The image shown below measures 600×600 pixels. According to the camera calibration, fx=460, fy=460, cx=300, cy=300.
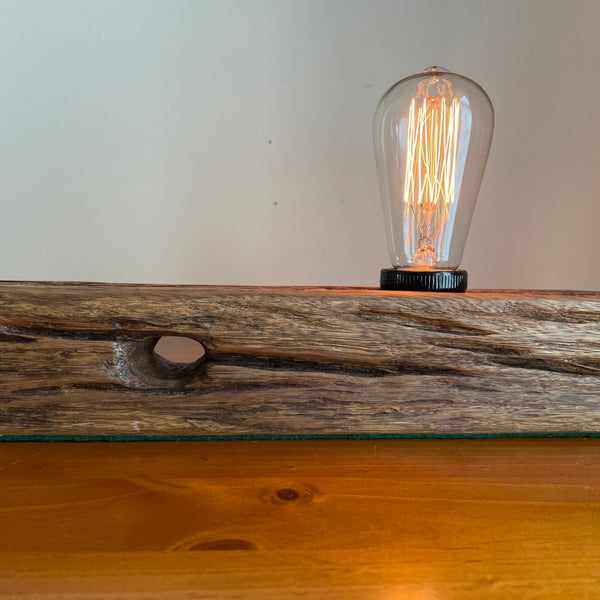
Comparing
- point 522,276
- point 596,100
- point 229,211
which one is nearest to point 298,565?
point 229,211

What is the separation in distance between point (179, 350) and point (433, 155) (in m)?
0.60

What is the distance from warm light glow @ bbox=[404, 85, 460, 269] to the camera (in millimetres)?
779

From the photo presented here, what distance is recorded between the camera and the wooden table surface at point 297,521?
A: 0.27 meters

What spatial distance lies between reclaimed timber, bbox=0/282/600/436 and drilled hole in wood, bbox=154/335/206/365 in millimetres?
254

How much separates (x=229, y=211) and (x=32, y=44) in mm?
691

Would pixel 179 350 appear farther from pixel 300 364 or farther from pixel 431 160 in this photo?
pixel 431 160

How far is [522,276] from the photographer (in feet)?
4.33

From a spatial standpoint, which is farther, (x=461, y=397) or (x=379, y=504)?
(x=461, y=397)

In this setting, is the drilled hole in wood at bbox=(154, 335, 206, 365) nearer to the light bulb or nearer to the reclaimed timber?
the reclaimed timber

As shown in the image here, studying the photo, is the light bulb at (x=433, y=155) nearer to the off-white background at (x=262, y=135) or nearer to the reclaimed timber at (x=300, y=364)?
the reclaimed timber at (x=300, y=364)

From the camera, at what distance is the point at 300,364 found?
51cm

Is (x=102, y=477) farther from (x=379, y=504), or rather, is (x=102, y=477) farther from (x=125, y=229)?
(x=125, y=229)

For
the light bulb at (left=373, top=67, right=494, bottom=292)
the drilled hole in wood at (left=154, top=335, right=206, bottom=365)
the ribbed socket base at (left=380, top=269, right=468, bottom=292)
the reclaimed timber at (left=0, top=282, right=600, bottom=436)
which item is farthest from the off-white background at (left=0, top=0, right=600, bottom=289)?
the reclaimed timber at (left=0, top=282, right=600, bottom=436)

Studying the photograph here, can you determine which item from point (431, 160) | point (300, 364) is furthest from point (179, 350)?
point (431, 160)
